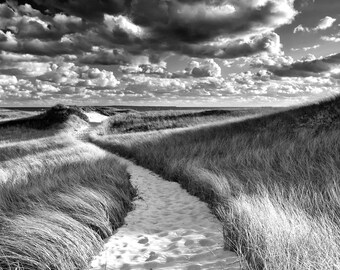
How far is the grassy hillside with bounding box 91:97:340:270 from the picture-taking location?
11.2ft

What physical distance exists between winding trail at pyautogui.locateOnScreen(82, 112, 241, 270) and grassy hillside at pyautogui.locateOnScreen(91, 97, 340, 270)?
0.99ft

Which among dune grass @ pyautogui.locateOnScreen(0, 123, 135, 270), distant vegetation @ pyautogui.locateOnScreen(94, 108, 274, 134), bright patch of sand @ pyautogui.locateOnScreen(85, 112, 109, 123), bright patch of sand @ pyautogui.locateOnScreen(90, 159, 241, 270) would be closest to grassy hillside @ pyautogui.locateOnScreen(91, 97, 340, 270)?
bright patch of sand @ pyautogui.locateOnScreen(90, 159, 241, 270)

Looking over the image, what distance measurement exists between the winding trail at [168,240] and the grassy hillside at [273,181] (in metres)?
0.30

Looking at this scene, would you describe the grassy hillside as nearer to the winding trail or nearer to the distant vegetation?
the winding trail

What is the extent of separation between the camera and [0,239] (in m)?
3.94

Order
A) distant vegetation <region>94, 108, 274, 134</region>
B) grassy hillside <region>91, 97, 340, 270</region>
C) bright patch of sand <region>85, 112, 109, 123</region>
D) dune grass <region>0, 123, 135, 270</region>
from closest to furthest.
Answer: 1. grassy hillside <region>91, 97, 340, 270</region>
2. dune grass <region>0, 123, 135, 270</region>
3. distant vegetation <region>94, 108, 274, 134</region>
4. bright patch of sand <region>85, 112, 109, 123</region>

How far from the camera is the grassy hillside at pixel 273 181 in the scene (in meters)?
3.41

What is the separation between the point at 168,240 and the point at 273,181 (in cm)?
332

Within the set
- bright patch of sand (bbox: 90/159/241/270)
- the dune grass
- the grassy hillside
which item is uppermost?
the grassy hillside

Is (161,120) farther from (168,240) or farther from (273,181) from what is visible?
(168,240)

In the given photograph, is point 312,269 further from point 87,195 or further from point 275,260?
point 87,195

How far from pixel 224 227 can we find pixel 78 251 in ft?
7.38

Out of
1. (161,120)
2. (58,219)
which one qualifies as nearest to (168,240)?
(58,219)

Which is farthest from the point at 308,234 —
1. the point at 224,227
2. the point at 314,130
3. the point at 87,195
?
the point at 314,130
